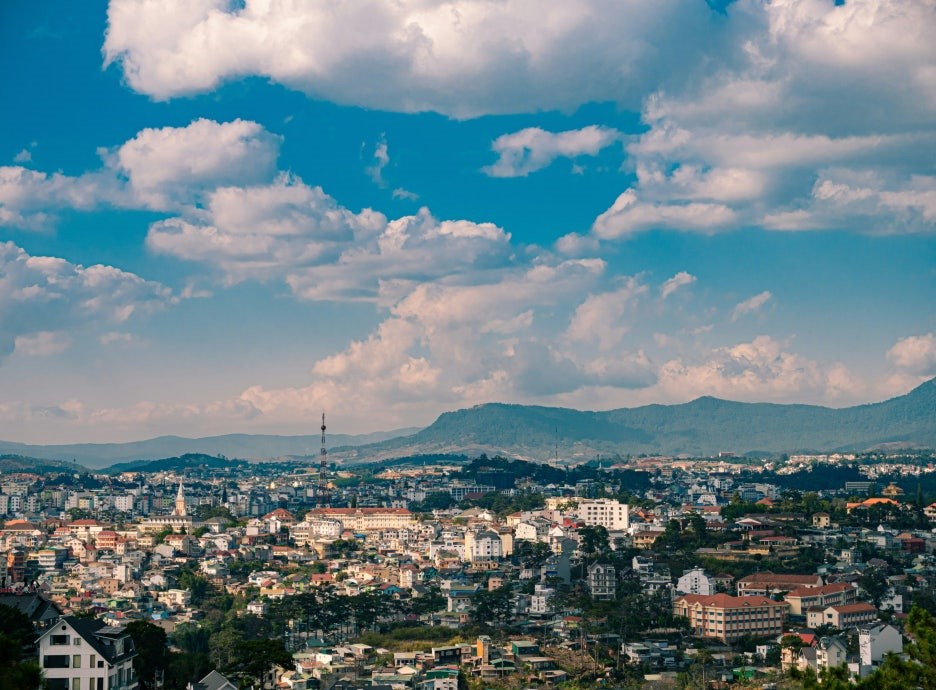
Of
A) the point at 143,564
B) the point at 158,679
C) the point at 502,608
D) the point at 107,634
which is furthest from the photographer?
the point at 143,564

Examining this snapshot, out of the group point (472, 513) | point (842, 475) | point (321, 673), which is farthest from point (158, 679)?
point (842, 475)

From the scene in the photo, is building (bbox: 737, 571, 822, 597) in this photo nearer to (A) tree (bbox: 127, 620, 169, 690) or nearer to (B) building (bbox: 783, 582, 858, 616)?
(B) building (bbox: 783, 582, 858, 616)

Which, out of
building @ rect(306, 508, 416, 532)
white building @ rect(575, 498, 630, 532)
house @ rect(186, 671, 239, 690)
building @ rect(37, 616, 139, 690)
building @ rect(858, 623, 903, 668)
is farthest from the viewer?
building @ rect(306, 508, 416, 532)

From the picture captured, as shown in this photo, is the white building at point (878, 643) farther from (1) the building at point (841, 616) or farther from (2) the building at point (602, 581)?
(2) the building at point (602, 581)

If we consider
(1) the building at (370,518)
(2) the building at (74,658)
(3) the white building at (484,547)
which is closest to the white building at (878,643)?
(2) the building at (74,658)

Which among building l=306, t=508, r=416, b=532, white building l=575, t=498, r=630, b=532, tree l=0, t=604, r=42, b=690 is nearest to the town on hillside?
tree l=0, t=604, r=42, b=690

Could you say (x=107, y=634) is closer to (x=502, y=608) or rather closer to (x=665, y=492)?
(x=502, y=608)
